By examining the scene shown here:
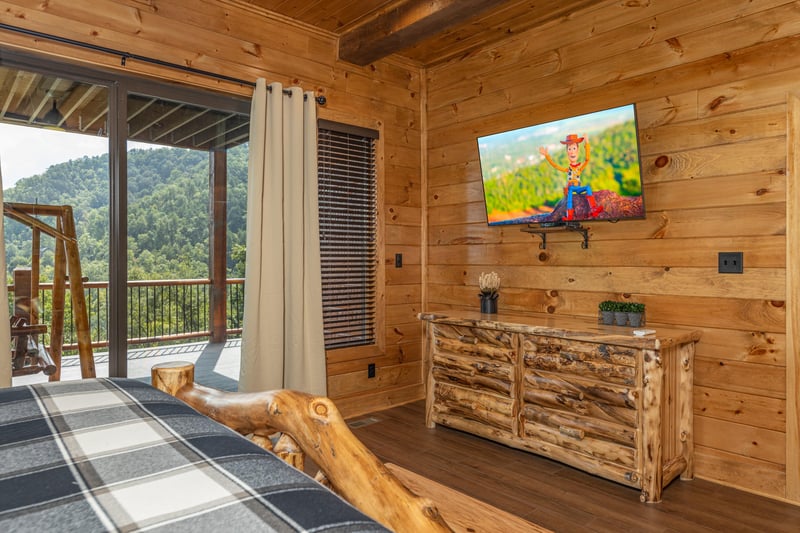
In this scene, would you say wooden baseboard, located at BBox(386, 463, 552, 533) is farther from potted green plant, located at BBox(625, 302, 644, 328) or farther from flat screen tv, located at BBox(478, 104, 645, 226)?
flat screen tv, located at BBox(478, 104, 645, 226)

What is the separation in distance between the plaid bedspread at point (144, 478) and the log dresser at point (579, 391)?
2136mm

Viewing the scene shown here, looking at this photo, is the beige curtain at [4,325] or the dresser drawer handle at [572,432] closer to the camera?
the beige curtain at [4,325]

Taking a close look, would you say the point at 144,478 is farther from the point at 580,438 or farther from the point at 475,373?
the point at 475,373

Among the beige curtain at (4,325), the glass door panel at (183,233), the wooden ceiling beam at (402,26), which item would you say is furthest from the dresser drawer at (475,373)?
the beige curtain at (4,325)

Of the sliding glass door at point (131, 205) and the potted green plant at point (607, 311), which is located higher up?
the sliding glass door at point (131, 205)

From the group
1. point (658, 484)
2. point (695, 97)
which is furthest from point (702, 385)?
point (695, 97)

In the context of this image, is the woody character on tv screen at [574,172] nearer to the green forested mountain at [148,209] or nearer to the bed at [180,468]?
the green forested mountain at [148,209]

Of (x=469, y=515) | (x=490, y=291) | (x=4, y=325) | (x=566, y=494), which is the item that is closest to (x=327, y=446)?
(x=469, y=515)

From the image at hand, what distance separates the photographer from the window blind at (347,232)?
12.7 ft

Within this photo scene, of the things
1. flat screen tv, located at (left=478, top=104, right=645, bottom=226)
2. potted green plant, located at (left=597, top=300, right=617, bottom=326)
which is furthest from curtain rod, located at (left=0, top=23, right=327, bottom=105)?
potted green plant, located at (left=597, top=300, right=617, bottom=326)

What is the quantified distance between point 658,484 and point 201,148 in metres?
3.20

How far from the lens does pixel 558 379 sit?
2932 mm

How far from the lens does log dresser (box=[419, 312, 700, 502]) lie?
8.46 ft

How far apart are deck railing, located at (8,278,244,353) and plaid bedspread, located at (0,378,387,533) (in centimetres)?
187
